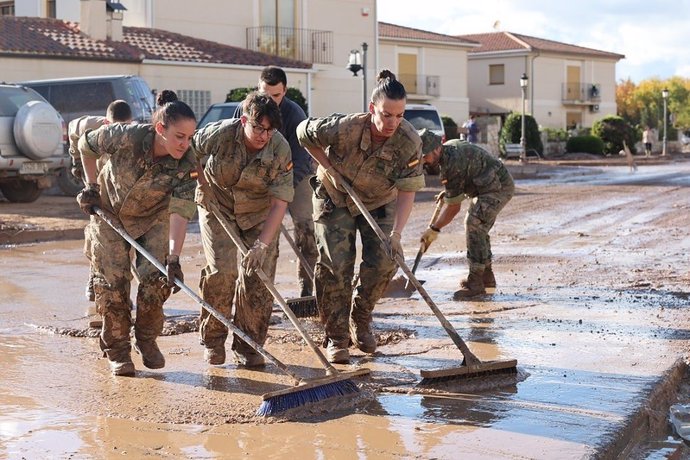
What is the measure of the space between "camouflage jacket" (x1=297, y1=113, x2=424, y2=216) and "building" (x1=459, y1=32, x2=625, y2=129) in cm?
4744

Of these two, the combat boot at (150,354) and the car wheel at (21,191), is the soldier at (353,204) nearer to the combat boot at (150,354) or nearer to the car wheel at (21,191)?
the combat boot at (150,354)

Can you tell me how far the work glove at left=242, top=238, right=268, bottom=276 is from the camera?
5.84m

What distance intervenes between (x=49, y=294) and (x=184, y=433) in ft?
15.1

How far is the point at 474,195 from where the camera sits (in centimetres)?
930

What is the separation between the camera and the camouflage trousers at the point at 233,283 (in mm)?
6320

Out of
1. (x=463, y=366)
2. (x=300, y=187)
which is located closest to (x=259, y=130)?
(x=463, y=366)

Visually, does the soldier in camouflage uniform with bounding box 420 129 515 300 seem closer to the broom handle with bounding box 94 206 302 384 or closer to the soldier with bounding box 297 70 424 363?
the soldier with bounding box 297 70 424 363

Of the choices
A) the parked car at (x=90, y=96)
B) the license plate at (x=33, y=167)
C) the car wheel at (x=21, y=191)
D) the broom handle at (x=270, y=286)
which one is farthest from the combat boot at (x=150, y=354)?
the parked car at (x=90, y=96)

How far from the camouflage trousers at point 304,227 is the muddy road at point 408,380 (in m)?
0.59

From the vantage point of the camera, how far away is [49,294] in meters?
9.27

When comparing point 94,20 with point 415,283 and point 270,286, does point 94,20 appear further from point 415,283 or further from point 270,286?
point 270,286

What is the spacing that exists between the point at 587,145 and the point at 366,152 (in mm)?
40430

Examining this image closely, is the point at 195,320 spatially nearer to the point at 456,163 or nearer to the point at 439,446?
the point at 456,163

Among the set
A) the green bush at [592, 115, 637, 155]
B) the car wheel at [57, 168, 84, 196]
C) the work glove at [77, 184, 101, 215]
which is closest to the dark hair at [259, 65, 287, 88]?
the work glove at [77, 184, 101, 215]
